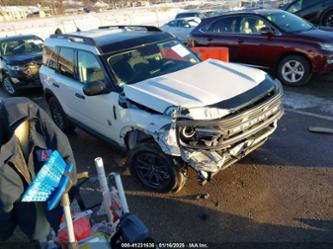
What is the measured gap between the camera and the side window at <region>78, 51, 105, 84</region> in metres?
4.24

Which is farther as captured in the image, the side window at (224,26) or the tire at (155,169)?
the side window at (224,26)

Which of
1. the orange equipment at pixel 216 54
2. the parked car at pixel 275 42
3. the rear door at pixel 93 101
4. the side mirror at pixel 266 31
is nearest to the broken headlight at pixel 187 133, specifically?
the rear door at pixel 93 101

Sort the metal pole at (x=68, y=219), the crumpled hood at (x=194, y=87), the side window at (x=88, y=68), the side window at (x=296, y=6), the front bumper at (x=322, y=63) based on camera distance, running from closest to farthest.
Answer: the metal pole at (x=68, y=219) < the crumpled hood at (x=194, y=87) < the side window at (x=88, y=68) < the front bumper at (x=322, y=63) < the side window at (x=296, y=6)

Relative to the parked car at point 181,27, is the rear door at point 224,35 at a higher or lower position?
higher

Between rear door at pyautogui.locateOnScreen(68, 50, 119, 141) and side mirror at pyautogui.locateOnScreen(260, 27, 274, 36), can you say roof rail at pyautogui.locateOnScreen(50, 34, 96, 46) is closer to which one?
rear door at pyautogui.locateOnScreen(68, 50, 119, 141)

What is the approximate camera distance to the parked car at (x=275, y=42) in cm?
658

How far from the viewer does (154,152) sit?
354cm

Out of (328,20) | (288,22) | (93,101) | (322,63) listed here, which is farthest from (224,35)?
(93,101)

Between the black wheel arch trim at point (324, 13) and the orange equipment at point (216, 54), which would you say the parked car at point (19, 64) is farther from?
the black wheel arch trim at point (324, 13)

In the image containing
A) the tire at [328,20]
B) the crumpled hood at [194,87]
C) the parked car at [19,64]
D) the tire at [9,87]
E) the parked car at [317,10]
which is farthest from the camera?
the tire at [328,20]

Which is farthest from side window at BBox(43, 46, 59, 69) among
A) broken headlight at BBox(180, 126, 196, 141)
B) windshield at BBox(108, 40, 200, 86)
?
broken headlight at BBox(180, 126, 196, 141)

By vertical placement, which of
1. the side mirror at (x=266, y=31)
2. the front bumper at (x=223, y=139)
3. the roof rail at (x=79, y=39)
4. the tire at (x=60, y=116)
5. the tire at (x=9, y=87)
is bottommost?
the tire at (x=9, y=87)

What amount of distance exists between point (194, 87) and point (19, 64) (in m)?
7.10

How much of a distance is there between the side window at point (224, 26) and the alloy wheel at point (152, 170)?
5210 millimetres
